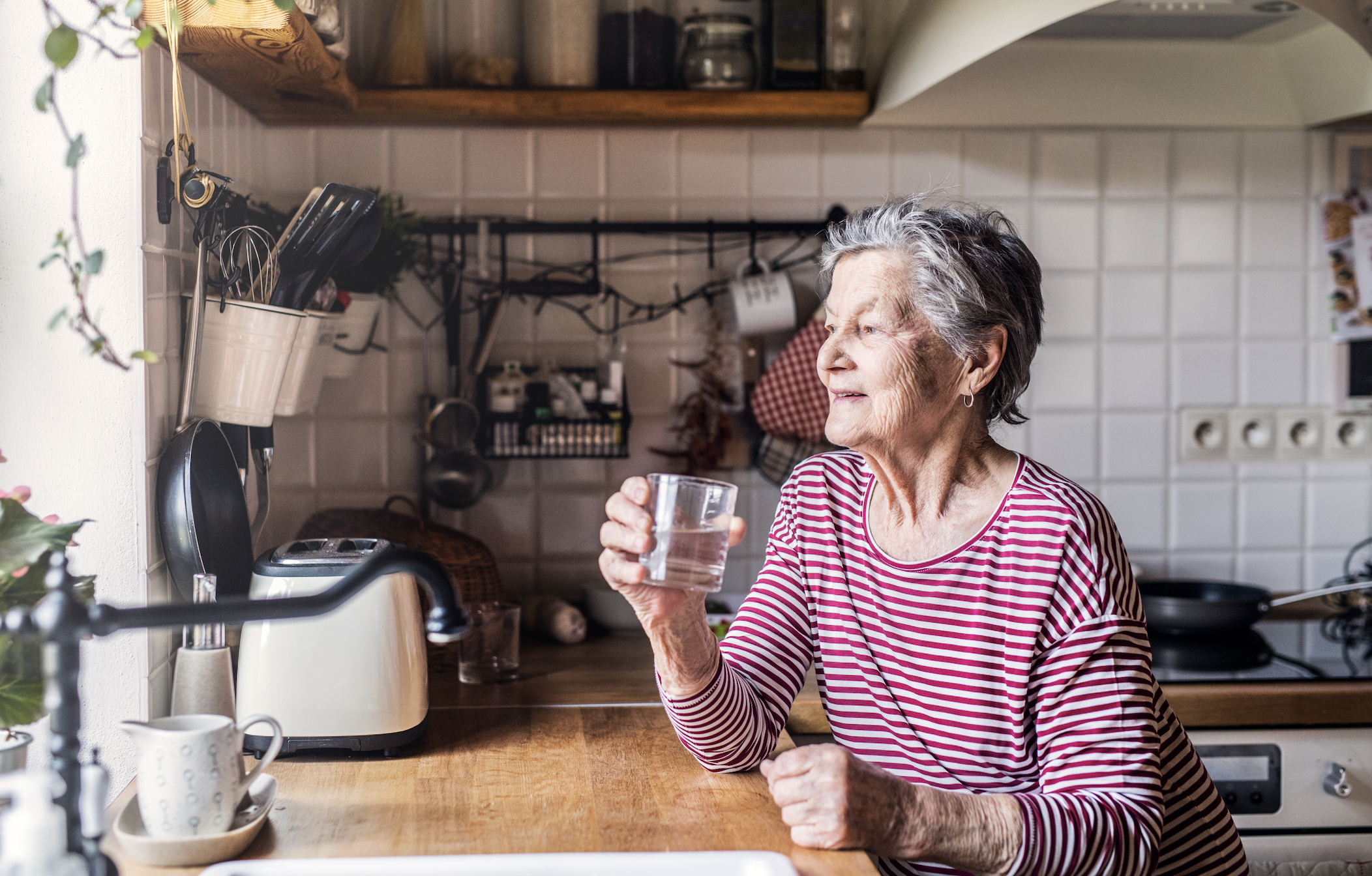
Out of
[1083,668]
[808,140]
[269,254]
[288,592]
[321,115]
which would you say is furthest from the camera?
[808,140]

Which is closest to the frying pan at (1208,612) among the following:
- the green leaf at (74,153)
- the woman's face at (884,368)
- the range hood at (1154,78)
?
the woman's face at (884,368)

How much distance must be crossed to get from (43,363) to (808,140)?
132 centimetres

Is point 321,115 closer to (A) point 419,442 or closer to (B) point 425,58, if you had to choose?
(B) point 425,58

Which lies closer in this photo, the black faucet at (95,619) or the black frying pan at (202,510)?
the black faucet at (95,619)

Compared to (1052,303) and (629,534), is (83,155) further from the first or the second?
(1052,303)

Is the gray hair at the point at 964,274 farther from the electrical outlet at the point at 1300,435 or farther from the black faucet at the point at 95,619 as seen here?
the electrical outlet at the point at 1300,435

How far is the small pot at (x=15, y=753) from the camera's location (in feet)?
3.36

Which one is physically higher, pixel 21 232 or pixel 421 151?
pixel 421 151

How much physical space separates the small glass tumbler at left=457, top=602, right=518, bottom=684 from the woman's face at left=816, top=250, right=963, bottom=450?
25.5 inches

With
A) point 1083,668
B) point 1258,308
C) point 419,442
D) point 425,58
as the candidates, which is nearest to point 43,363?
point 419,442

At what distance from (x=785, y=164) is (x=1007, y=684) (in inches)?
46.0

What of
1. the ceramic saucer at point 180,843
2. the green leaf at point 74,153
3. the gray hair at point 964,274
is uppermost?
the green leaf at point 74,153

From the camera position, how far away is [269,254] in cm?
143

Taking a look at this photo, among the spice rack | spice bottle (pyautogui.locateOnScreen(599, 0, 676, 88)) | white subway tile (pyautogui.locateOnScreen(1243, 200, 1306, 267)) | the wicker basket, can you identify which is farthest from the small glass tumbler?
white subway tile (pyautogui.locateOnScreen(1243, 200, 1306, 267))
